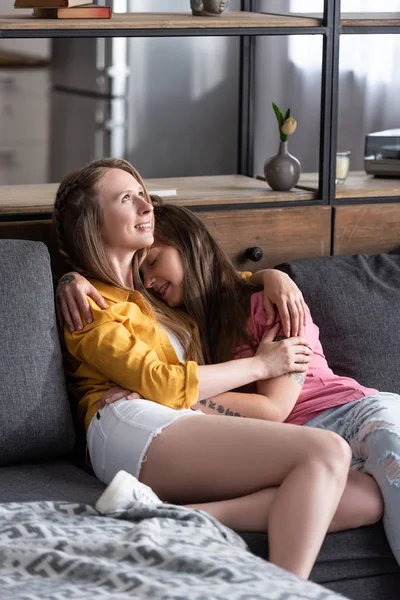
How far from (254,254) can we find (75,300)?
2.10 ft

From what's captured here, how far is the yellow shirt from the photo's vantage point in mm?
2008

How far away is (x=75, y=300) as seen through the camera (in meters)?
2.11

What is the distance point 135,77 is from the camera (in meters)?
3.72

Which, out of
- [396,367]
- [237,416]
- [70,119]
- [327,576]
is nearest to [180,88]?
[70,119]

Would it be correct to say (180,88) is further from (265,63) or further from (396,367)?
(396,367)

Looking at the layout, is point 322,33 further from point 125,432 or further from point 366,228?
point 125,432

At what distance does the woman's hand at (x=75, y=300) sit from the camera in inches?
82.6

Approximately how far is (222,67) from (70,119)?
0.60m

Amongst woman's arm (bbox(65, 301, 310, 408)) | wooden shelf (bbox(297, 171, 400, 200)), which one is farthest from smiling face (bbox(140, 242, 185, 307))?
wooden shelf (bbox(297, 171, 400, 200))

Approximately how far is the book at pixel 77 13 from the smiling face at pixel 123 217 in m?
0.44

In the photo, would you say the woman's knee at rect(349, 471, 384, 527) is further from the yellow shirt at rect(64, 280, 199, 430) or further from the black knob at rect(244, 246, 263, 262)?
the black knob at rect(244, 246, 263, 262)

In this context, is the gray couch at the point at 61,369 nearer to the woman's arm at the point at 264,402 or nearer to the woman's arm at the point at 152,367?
the woman's arm at the point at 152,367

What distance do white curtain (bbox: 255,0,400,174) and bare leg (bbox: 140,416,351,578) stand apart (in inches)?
79.6

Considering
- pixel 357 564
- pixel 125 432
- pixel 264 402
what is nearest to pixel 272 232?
pixel 264 402
